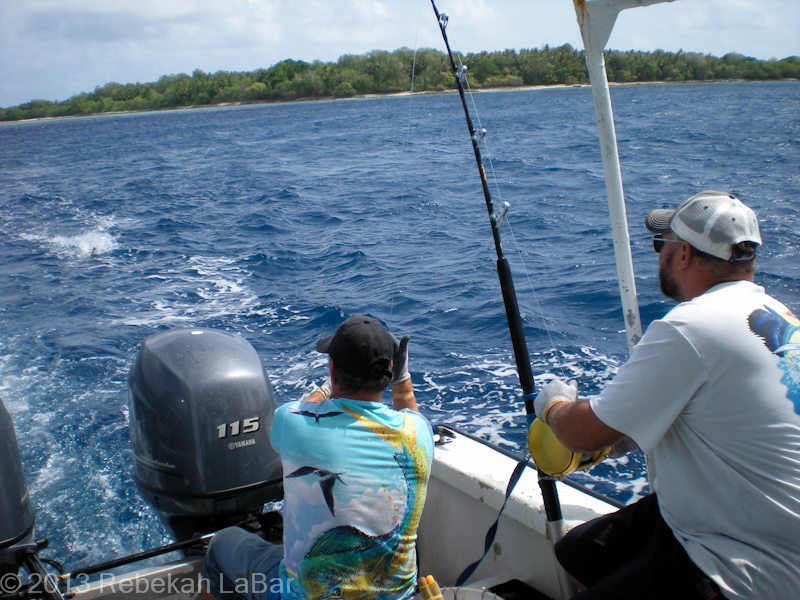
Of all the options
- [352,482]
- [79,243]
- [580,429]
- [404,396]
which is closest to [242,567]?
[352,482]

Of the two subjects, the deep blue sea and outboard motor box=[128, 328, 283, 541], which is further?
the deep blue sea

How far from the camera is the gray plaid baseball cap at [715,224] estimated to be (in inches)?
54.7

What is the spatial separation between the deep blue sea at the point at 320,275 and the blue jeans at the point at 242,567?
4.45 feet

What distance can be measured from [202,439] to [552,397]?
54.8 inches

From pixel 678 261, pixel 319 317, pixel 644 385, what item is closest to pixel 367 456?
pixel 644 385

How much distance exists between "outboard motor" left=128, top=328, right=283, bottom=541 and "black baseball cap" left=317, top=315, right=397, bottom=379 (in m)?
0.89

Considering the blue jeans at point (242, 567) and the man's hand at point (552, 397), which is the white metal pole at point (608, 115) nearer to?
the man's hand at point (552, 397)

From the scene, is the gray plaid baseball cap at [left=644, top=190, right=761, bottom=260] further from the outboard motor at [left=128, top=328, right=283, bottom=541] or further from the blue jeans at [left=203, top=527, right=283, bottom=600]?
the outboard motor at [left=128, top=328, right=283, bottom=541]

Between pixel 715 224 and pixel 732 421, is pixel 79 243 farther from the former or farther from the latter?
pixel 732 421

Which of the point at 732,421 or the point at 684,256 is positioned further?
the point at 684,256

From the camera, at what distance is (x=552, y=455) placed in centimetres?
167

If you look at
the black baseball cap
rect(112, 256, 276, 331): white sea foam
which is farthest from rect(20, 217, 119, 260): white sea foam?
the black baseball cap

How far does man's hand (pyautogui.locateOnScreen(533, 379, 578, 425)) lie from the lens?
1.58m

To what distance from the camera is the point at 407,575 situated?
1.65 meters
